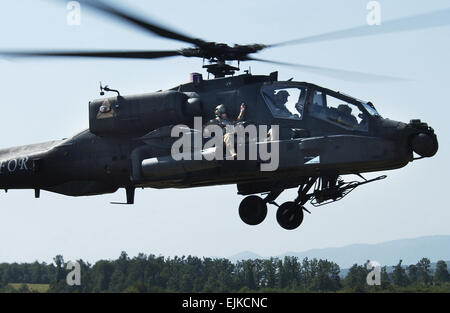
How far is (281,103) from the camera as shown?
61.6 ft

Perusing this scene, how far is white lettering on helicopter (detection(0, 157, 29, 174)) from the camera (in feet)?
69.8

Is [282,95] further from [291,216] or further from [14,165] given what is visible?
[14,165]

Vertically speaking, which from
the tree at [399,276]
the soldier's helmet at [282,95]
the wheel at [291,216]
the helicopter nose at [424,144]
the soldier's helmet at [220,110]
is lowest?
the tree at [399,276]

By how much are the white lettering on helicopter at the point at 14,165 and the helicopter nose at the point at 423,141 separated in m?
9.48

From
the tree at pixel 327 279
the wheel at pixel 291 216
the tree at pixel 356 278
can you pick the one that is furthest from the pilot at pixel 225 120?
the tree at pixel 356 278

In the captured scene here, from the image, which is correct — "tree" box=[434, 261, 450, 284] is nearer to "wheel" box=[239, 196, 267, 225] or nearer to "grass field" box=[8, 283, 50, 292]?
"wheel" box=[239, 196, 267, 225]

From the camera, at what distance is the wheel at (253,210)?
65.6 feet

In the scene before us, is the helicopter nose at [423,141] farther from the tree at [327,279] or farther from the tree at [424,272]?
the tree at [424,272]

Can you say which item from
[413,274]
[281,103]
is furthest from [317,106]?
[413,274]

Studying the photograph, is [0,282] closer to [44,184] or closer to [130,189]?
[44,184]

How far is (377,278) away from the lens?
1834cm

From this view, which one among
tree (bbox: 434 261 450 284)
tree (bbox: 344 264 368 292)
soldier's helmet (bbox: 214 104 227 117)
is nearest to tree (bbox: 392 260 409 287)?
tree (bbox: 434 261 450 284)

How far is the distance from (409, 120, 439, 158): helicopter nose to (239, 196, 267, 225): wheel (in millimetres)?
4055
